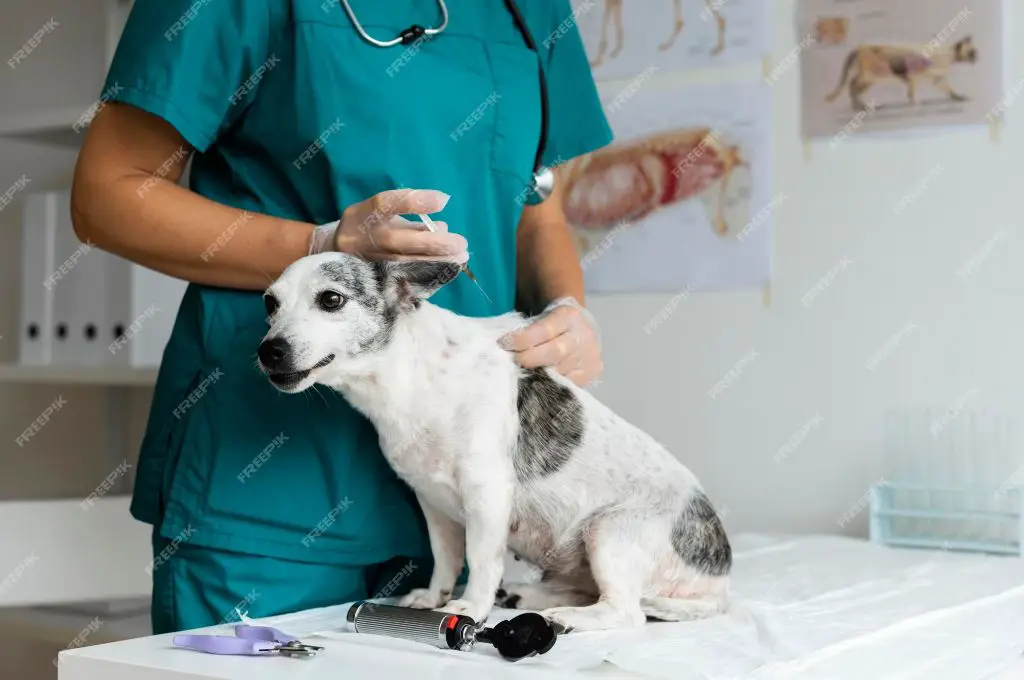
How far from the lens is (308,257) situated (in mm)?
1018

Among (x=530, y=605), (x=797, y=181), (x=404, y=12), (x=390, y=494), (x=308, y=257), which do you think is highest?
(x=404, y=12)

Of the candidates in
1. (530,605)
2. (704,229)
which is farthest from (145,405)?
(530,605)

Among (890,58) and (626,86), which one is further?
(626,86)

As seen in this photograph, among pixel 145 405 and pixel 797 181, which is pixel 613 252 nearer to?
pixel 797 181

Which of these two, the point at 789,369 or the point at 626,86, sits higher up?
the point at 626,86

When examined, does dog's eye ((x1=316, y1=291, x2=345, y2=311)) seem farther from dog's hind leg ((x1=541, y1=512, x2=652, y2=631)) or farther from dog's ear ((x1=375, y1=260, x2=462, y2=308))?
dog's hind leg ((x1=541, y1=512, x2=652, y2=631))

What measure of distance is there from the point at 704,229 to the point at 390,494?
108 cm

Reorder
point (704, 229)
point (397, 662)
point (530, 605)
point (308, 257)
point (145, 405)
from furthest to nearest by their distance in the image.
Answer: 1. point (145, 405)
2. point (704, 229)
3. point (530, 605)
4. point (308, 257)
5. point (397, 662)

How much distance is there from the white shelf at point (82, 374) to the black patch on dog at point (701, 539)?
55.6 inches
